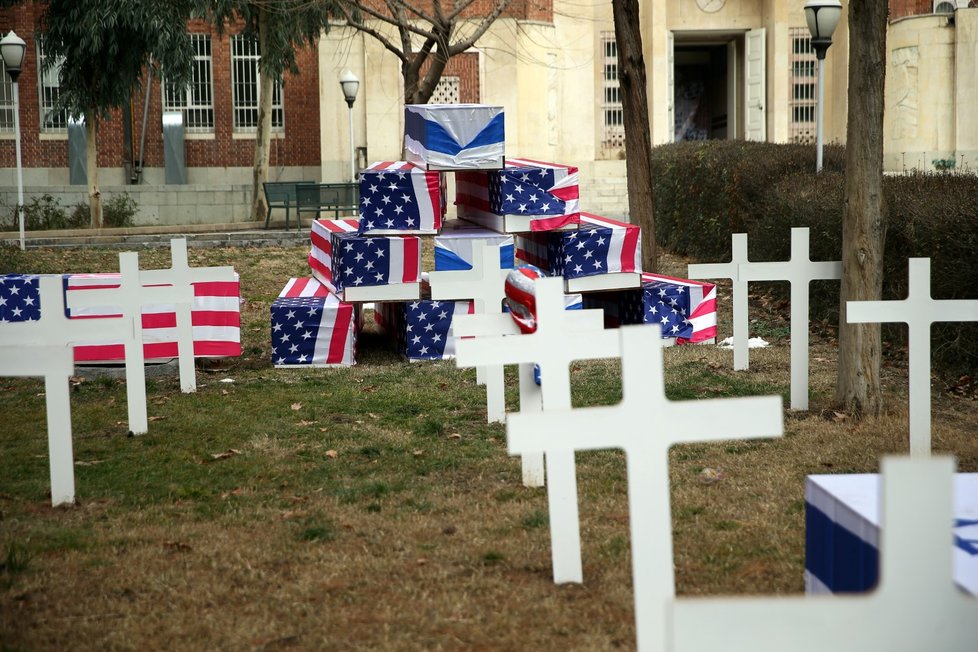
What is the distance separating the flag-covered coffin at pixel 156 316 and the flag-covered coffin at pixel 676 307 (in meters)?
3.65

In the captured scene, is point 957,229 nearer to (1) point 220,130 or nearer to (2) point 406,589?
(2) point 406,589

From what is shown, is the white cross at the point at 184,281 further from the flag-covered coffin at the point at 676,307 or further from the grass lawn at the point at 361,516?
the flag-covered coffin at the point at 676,307

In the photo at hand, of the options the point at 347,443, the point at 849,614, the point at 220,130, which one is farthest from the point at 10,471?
the point at 220,130

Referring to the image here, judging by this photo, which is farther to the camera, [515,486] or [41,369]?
[515,486]

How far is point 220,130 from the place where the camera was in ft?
104

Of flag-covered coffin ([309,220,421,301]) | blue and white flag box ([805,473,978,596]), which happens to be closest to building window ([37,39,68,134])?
flag-covered coffin ([309,220,421,301])

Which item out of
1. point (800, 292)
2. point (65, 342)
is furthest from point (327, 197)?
point (65, 342)

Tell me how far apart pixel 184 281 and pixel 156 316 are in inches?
52.5

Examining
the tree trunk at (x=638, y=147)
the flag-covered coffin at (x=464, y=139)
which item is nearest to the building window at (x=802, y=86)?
the tree trunk at (x=638, y=147)

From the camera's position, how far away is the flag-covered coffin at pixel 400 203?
10.3 meters

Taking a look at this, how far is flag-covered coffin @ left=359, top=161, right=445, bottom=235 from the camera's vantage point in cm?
1027

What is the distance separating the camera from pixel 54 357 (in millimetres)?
5508

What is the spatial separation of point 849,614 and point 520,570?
9.52ft

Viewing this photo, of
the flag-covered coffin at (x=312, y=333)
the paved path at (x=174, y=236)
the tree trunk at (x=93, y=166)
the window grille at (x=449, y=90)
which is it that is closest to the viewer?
the flag-covered coffin at (x=312, y=333)
